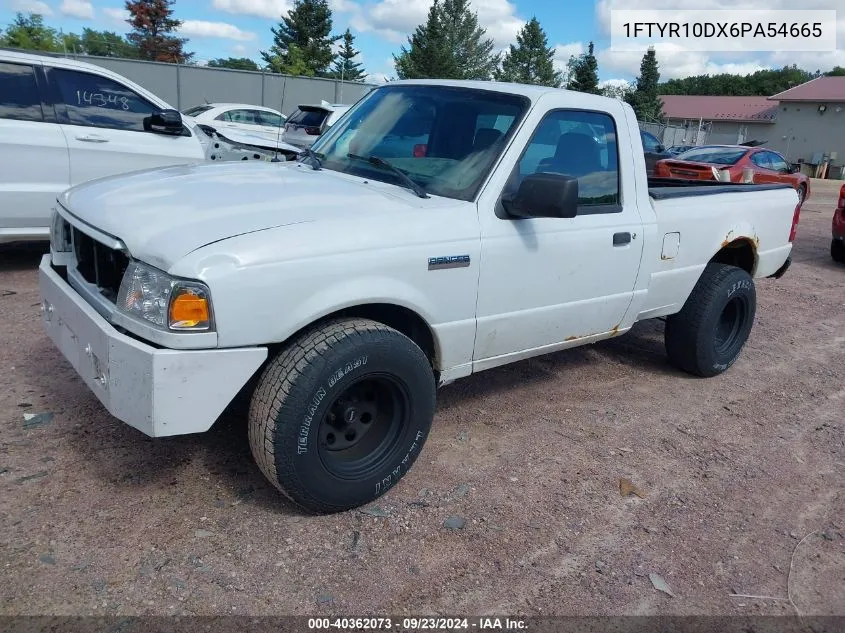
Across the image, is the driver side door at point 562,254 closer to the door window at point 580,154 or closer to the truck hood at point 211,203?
the door window at point 580,154

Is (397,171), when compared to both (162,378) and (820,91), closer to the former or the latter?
(162,378)

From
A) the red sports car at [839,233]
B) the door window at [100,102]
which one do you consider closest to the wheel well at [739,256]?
the door window at [100,102]

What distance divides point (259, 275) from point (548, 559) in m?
1.66

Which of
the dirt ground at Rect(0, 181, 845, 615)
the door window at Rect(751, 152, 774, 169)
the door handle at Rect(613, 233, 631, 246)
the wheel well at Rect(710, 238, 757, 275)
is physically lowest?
the dirt ground at Rect(0, 181, 845, 615)

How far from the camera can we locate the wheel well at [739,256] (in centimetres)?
522

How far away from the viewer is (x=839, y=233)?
A: 33.6 feet

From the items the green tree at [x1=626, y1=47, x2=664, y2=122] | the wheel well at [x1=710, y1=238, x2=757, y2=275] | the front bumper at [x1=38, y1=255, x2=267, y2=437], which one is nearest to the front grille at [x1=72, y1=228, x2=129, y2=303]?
the front bumper at [x1=38, y1=255, x2=267, y2=437]

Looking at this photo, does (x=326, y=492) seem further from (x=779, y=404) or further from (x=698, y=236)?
(x=779, y=404)

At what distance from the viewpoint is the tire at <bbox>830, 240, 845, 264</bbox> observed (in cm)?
1038

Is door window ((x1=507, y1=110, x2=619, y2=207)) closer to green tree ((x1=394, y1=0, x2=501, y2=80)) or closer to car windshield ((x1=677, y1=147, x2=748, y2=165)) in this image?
car windshield ((x1=677, y1=147, x2=748, y2=165))

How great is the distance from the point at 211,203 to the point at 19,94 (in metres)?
4.27

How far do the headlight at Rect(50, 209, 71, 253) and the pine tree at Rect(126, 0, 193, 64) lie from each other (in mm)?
52518

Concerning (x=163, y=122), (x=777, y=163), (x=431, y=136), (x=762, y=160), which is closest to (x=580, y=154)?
(x=431, y=136)

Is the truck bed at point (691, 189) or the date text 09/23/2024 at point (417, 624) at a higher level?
the truck bed at point (691, 189)
